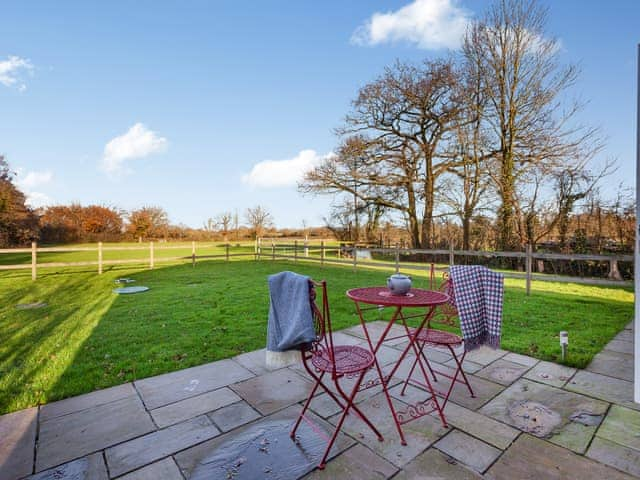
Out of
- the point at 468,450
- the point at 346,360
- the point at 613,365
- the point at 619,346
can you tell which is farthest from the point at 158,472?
the point at 619,346

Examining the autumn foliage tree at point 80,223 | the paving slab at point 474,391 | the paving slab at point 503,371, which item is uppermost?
the autumn foliage tree at point 80,223

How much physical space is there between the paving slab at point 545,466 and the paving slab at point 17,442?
87.5 inches

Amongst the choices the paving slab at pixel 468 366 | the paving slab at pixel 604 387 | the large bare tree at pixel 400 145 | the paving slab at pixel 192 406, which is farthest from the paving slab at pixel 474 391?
the large bare tree at pixel 400 145

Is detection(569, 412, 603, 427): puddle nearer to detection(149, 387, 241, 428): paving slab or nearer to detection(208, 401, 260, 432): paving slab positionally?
detection(208, 401, 260, 432): paving slab

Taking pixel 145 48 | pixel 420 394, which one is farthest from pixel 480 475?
pixel 145 48

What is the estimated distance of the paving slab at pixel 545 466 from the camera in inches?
57.1

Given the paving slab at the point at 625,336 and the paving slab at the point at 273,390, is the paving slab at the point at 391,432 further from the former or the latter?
the paving slab at the point at 625,336

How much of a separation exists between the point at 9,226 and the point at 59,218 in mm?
7663

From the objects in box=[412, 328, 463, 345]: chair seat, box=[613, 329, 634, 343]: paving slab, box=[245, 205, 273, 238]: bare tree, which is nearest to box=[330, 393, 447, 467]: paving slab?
box=[412, 328, 463, 345]: chair seat

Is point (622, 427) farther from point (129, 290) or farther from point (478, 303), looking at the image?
point (129, 290)

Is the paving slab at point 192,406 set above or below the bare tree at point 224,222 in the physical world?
below

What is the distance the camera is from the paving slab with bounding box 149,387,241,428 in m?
1.97

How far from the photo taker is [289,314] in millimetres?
1643

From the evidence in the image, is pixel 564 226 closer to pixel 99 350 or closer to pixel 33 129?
pixel 99 350
